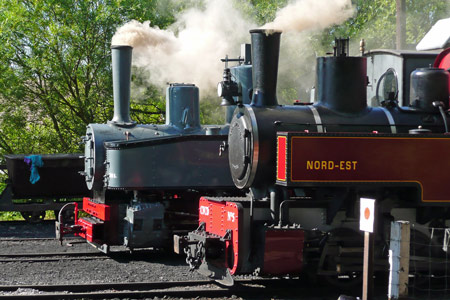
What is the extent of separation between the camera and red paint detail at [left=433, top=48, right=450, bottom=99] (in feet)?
26.9

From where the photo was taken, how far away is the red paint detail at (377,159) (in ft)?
23.4

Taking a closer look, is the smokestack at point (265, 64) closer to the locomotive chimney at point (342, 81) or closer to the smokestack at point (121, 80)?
the locomotive chimney at point (342, 81)

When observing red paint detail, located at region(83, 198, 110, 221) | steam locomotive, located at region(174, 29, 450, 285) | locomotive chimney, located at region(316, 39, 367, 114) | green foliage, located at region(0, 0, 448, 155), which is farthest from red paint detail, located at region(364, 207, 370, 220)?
green foliage, located at region(0, 0, 448, 155)

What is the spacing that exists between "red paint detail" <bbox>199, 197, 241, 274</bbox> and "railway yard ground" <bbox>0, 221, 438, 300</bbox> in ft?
2.24

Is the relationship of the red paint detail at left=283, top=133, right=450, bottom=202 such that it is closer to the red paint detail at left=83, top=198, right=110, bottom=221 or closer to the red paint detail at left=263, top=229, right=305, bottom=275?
the red paint detail at left=263, top=229, right=305, bottom=275

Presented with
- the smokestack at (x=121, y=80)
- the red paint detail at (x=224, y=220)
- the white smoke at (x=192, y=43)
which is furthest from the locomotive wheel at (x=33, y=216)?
the red paint detail at (x=224, y=220)

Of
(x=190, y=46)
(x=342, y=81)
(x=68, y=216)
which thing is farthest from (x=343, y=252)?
(x=190, y=46)

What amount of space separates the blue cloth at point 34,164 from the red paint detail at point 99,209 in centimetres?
376

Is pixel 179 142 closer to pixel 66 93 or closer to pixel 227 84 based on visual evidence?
pixel 227 84

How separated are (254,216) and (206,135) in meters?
3.25

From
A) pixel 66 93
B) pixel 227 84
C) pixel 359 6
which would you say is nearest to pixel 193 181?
pixel 227 84

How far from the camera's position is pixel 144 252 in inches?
455

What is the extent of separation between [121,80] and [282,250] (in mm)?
5311

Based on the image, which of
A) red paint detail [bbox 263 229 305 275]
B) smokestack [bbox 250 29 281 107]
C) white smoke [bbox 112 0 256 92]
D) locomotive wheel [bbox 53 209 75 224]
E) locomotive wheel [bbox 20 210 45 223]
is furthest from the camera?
locomotive wheel [bbox 20 210 45 223]
